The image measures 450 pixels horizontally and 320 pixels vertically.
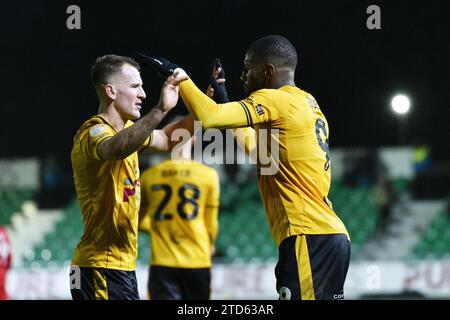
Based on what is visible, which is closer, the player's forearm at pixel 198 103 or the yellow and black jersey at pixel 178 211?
the player's forearm at pixel 198 103

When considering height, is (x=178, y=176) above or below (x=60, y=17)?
below

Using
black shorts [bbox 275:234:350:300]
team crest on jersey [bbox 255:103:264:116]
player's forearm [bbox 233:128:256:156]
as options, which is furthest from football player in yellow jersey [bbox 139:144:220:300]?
team crest on jersey [bbox 255:103:264:116]

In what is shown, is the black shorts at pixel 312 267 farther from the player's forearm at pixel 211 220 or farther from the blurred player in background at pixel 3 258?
the blurred player in background at pixel 3 258

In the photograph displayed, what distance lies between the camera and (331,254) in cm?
462

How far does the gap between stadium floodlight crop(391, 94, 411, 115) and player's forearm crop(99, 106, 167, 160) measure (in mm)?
11397

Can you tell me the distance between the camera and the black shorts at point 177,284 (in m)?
7.68

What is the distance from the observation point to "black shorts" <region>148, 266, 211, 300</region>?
25.2ft

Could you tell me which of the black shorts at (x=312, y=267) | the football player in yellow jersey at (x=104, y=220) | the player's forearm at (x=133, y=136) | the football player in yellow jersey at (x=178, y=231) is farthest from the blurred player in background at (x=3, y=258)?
the black shorts at (x=312, y=267)

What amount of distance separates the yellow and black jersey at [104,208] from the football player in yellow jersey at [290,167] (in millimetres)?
680

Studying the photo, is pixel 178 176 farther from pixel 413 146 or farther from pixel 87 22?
pixel 413 146

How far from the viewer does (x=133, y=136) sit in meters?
4.48

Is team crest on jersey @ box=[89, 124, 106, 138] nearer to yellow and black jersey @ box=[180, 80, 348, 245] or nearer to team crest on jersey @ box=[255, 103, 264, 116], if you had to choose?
yellow and black jersey @ box=[180, 80, 348, 245]

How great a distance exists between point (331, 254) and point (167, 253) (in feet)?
10.9

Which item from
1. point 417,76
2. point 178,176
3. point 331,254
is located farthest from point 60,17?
point 331,254
